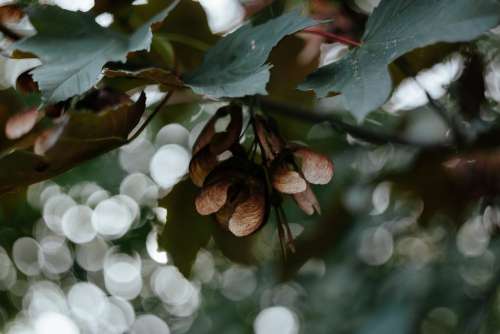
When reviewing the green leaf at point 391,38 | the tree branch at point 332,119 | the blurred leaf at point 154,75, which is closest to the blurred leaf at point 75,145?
the blurred leaf at point 154,75

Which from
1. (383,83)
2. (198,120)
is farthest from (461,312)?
(383,83)

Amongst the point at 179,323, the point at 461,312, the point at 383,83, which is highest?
the point at 383,83

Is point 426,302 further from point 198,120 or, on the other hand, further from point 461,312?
point 198,120

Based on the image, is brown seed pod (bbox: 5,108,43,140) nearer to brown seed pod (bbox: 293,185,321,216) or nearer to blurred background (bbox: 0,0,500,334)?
blurred background (bbox: 0,0,500,334)

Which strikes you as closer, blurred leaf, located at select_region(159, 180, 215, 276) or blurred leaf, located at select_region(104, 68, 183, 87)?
blurred leaf, located at select_region(104, 68, 183, 87)

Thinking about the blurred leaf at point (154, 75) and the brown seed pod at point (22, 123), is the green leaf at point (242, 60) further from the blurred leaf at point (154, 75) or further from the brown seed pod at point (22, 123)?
the brown seed pod at point (22, 123)

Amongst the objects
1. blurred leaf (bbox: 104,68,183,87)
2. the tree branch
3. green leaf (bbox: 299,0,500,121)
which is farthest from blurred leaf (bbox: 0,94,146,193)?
the tree branch
